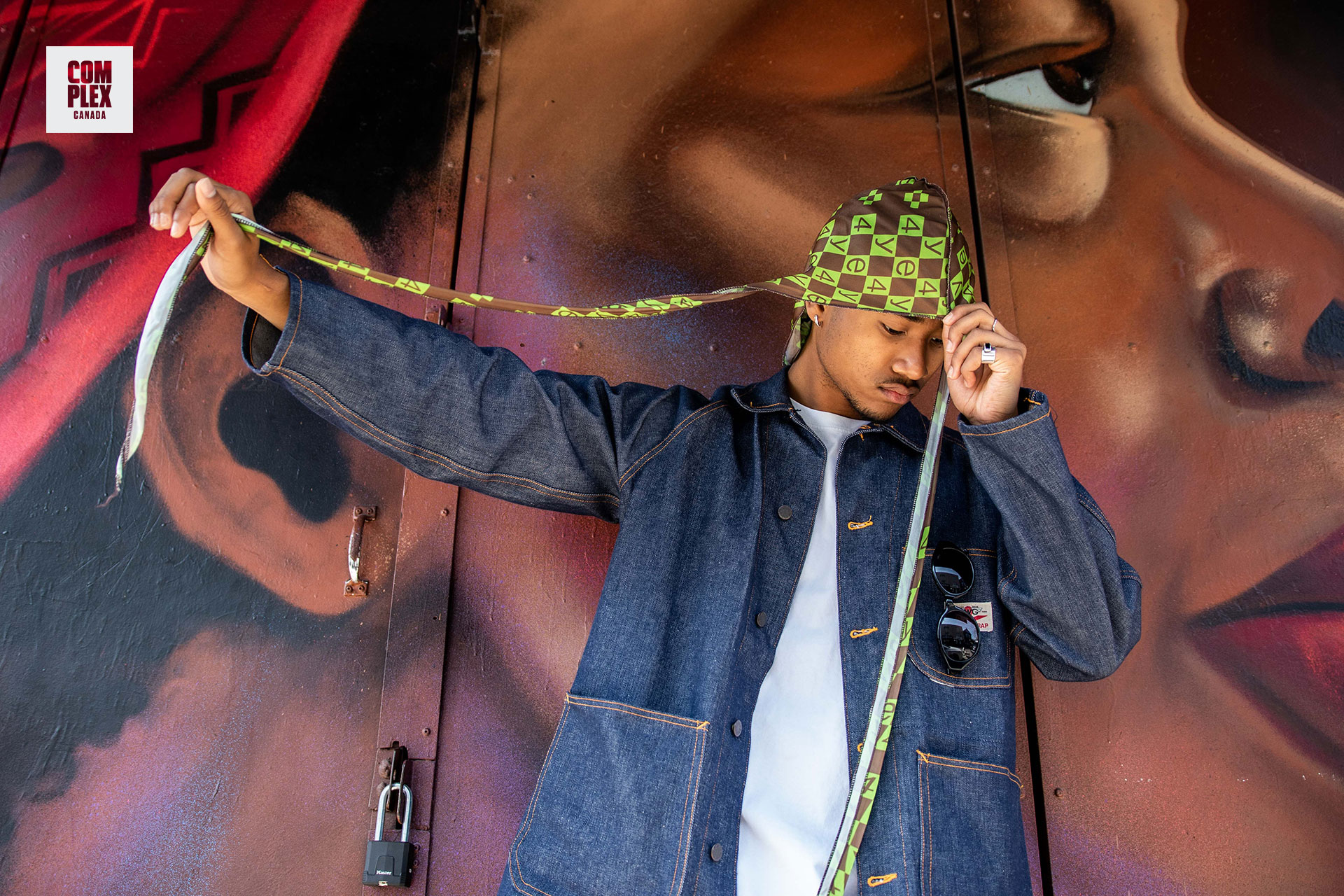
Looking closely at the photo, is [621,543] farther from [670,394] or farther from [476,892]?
[476,892]

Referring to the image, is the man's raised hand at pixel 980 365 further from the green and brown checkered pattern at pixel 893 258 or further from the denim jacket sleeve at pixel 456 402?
the denim jacket sleeve at pixel 456 402

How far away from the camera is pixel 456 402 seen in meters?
1.84

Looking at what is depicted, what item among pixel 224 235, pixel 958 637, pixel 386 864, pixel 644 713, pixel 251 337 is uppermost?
pixel 224 235

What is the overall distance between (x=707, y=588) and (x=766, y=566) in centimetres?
13

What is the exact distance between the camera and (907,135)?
111 inches

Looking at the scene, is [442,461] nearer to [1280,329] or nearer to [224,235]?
[224,235]

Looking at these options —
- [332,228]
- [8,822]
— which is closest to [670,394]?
[332,228]

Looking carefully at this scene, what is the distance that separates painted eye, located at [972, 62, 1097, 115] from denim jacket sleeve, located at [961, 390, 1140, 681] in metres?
A: 1.36

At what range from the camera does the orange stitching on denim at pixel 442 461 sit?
5.75 ft

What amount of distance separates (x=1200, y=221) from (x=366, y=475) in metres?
2.43

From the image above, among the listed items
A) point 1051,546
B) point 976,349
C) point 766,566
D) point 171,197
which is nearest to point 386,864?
point 766,566

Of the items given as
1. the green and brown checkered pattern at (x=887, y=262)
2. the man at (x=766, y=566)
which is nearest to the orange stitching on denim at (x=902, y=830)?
the man at (x=766, y=566)

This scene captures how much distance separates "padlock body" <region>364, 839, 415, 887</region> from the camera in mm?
2236

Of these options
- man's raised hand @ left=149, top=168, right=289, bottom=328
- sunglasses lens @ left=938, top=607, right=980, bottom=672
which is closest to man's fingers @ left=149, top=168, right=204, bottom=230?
man's raised hand @ left=149, top=168, right=289, bottom=328
